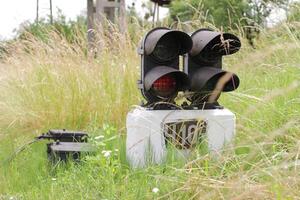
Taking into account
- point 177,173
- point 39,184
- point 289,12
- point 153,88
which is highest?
point 289,12

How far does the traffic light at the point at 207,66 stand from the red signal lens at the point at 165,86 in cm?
13

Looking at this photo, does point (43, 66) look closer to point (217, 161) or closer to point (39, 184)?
point (39, 184)

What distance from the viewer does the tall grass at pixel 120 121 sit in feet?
7.91

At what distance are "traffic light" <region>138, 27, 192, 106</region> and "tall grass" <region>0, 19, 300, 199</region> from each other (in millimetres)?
364

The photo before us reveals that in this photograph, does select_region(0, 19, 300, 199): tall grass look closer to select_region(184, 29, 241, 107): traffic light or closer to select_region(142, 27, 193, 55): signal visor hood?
select_region(184, 29, 241, 107): traffic light

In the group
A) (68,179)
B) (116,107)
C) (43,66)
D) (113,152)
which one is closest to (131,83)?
(116,107)

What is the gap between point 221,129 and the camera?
3.40 m

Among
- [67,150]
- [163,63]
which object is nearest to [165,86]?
[163,63]

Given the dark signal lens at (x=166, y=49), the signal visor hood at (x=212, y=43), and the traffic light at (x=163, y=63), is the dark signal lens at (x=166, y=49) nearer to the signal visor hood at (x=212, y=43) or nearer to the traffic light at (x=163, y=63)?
the traffic light at (x=163, y=63)

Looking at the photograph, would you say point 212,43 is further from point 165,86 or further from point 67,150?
point 67,150

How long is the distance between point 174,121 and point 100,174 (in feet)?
1.86

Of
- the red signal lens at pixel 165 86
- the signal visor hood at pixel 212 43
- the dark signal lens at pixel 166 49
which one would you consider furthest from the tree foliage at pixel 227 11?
the red signal lens at pixel 165 86

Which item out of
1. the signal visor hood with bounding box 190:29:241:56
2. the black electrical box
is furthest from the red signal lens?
the black electrical box

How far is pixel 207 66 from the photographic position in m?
3.60
